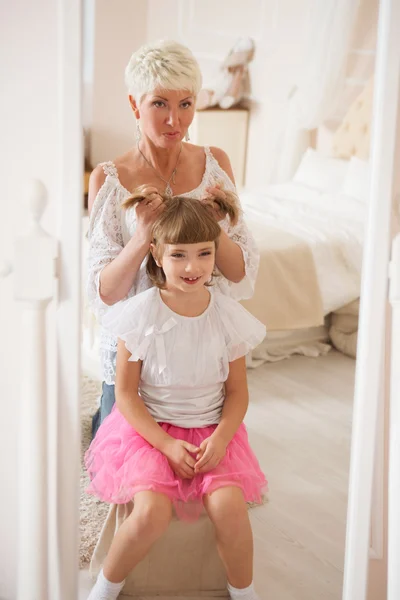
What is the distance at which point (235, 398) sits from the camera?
4.93 feet

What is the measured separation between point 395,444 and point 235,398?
34cm

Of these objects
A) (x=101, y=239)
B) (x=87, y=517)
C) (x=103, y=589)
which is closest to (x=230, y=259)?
(x=101, y=239)

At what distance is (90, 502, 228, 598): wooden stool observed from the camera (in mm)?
1471

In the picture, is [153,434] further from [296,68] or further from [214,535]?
[296,68]

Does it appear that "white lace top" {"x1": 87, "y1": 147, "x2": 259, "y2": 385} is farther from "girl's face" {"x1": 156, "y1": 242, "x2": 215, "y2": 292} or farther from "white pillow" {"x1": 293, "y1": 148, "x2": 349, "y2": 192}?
"white pillow" {"x1": 293, "y1": 148, "x2": 349, "y2": 192}

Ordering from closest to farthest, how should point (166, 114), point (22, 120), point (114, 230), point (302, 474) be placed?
point (22, 120) < point (166, 114) < point (114, 230) < point (302, 474)

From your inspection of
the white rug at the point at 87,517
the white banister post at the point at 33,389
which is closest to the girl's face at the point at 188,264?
the white banister post at the point at 33,389

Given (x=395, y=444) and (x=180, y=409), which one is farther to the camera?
(x=180, y=409)

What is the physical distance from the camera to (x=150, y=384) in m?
1.50

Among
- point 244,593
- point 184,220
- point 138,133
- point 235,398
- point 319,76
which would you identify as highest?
point 319,76

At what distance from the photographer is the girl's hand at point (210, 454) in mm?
1435

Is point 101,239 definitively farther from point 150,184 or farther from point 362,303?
point 362,303

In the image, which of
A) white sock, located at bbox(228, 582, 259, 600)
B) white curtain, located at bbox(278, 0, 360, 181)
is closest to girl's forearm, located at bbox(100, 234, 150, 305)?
white curtain, located at bbox(278, 0, 360, 181)

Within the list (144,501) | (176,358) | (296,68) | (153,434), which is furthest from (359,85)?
(144,501)
